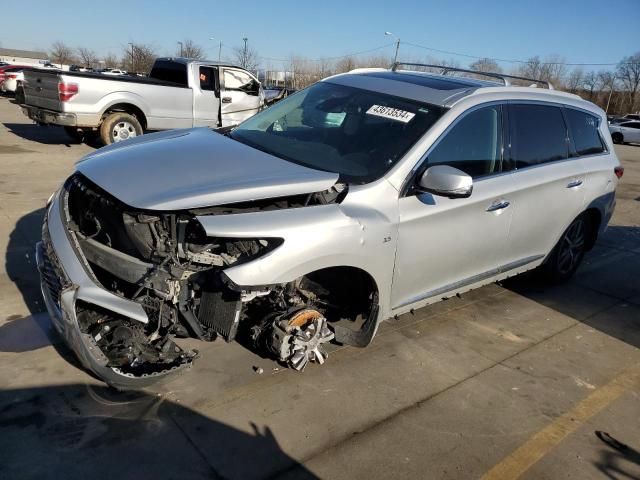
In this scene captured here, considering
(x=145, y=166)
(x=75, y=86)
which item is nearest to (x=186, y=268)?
(x=145, y=166)

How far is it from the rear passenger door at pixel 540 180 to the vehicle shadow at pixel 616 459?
5.45ft

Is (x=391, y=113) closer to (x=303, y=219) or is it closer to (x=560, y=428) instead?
(x=303, y=219)

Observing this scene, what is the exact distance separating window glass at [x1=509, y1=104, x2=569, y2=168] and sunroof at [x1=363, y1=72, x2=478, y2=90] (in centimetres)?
49

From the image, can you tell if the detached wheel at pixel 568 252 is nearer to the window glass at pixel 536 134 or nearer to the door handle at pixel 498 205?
the window glass at pixel 536 134

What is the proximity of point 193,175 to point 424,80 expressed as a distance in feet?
7.14

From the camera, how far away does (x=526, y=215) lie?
434 cm

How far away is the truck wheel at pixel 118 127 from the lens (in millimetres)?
10281

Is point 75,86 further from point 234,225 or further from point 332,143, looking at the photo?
point 234,225

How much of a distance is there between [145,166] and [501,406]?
8.89ft

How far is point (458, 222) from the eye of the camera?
373 cm

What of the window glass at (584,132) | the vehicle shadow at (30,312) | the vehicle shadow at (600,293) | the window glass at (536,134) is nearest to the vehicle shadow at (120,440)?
the vehicle shadow at (30,312)

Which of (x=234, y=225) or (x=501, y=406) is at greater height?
(x=234, y=225)

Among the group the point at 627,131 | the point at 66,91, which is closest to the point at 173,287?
the point at 66,91

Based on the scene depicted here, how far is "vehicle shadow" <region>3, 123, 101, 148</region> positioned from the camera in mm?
12250
